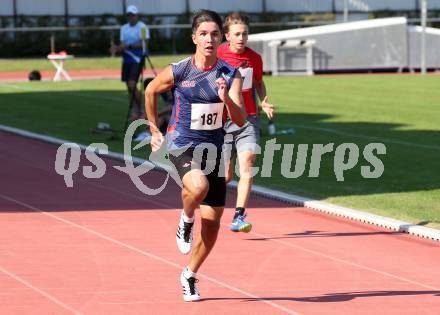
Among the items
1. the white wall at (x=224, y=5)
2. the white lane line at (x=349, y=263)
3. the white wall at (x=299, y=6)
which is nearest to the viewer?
the white lane line at (x=349, y=263)

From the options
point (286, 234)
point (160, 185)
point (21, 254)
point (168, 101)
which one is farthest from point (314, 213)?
point (168, 101)

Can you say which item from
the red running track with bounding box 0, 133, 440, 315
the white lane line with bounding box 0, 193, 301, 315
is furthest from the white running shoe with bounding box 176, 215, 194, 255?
the white lane line with bounding box 0, 193, 301, 315

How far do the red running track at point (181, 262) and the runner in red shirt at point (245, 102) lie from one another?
47 centimetres

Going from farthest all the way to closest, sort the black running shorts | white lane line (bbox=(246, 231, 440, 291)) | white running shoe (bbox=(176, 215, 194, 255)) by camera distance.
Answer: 1. white lane line (bbox=(246, 231, 440, 291))
2. white running shoe (bbox=(176, 215, 194, 255))
3. the black running shorts

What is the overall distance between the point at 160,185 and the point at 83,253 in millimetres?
5242

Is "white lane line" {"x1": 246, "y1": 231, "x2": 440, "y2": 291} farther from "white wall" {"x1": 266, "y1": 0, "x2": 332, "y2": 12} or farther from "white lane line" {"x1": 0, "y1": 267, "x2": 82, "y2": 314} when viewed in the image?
"white wall" {"x1": 266, "y1": 0, "x2": 332, "y2": 12}

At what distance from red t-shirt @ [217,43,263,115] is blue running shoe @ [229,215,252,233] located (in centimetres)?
114

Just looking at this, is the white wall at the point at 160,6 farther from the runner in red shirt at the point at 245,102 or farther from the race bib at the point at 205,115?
the race bib at the point at 205,115

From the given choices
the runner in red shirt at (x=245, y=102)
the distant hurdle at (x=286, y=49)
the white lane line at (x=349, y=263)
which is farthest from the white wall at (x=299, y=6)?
the white lane line at (x=349, y=263)

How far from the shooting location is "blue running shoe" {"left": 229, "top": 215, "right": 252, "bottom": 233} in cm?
1239

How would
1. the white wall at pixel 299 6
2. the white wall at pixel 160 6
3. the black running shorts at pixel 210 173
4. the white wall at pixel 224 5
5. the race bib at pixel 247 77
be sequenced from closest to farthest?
the black running shorts at pixel 210 173 → the race bib at pixel 247 77 → the white wall at pixel 160 6 → the white wall at pixel 224 5 → the white wall at pixel 299 6

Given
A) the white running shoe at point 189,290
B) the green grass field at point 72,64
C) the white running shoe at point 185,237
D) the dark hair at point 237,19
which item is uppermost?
the dark hair at point 237,19

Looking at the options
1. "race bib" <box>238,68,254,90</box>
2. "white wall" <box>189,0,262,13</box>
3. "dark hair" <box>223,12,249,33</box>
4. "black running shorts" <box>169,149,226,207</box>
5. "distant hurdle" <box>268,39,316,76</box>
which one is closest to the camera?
"black running shorts" <box>169,149,226,207</box>

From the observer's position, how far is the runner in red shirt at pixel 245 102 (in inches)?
497
